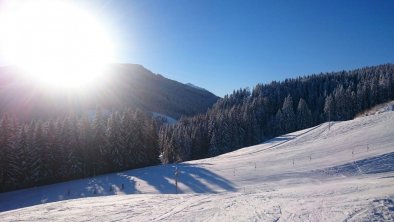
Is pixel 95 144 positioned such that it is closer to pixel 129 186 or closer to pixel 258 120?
pixel 129 186

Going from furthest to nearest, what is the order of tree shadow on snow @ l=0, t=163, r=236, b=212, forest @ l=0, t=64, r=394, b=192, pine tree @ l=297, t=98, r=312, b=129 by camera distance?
pine tree @ l=297, t=98, r=312, b=129 < forest @ l=0, t=64, r=394, b=192 < tree shadow on snow @ l=0, t=163, r=236, b=212

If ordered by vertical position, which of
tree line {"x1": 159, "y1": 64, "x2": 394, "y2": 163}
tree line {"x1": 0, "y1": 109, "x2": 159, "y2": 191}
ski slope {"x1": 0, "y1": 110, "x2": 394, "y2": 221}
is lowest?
ski slope {"x1": 0, "y1": 110, "x2": 394, "y2": 221}

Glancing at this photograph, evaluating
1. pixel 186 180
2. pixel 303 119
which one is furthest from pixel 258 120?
pixel 186 180

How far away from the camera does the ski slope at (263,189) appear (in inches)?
623

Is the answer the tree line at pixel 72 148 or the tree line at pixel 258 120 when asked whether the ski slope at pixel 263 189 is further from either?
the tree line at pixel 258 120

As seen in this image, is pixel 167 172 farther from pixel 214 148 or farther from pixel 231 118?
pixel 231 118

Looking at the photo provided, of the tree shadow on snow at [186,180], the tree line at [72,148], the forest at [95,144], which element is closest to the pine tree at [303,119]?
the forest at [95,144]

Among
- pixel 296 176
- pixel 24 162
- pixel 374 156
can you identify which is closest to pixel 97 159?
pixel 24 162

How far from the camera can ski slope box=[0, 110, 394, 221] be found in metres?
15.8

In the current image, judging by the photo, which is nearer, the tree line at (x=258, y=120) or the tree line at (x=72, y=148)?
the tree line at (x=72, y=148)

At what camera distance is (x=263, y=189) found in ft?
103

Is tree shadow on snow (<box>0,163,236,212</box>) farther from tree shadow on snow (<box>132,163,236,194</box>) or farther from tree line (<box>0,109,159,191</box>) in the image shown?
tree line (<box>0,109,159,191</box>)

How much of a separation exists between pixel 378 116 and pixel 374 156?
22565 mm

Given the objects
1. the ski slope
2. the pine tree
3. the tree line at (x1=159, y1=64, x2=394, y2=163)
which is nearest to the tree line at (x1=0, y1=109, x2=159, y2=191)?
the ski slope
